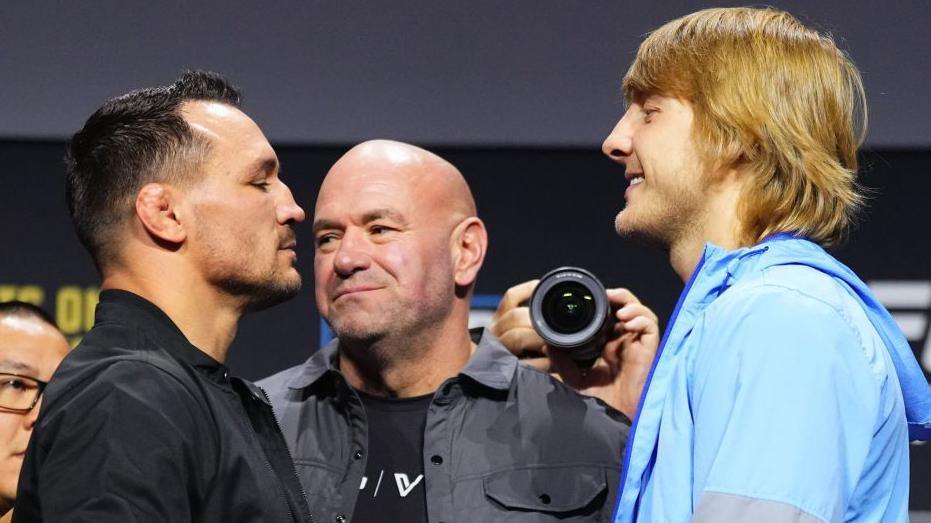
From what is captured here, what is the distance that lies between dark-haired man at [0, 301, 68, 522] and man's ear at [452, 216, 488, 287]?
0.82 metres

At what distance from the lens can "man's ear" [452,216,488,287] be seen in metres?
2.59

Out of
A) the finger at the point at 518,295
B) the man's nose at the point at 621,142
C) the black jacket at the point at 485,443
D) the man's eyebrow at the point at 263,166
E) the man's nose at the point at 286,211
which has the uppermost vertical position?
the man's nose at the point at 621,142

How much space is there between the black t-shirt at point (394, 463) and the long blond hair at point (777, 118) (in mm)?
851

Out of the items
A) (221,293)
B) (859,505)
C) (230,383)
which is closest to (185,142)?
(221,293)

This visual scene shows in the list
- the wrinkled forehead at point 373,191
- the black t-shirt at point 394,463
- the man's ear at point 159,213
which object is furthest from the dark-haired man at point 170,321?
the wrinkled forehead at point 373,191

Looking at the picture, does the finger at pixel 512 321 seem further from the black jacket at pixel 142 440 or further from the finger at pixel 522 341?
the black jacket at pixel 142 440

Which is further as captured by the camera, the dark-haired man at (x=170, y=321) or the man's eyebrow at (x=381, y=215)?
the man's eyebrow at (x=381, y=215)

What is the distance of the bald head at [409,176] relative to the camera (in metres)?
2.55

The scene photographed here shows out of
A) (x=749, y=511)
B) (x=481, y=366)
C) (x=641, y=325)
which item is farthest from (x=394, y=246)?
(x=749, y=511)

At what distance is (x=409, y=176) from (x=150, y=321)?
3.10 ft

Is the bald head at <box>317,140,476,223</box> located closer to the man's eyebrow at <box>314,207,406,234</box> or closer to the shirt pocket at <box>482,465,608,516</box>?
the man's eyebrow at <box>314,207,406,234</box>

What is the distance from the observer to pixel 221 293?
1.84 metres

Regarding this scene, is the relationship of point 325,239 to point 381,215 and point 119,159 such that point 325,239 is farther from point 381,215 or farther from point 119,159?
point 119,159

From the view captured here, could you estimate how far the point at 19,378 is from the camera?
8.08 ft
